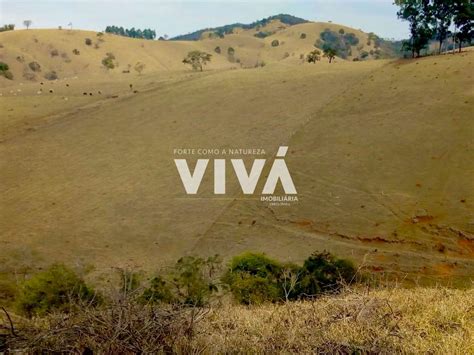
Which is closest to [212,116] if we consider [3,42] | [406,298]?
[406,298]

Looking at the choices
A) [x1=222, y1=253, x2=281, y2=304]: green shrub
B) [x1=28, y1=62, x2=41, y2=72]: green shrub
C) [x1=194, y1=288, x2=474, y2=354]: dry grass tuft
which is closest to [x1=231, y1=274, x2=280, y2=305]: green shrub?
[x1=222, y1=253, x2=281, y2=304]: green shrub

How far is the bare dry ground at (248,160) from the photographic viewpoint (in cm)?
2053

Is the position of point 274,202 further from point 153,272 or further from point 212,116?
point 212,116

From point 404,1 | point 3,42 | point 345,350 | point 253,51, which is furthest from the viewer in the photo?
point 253,51

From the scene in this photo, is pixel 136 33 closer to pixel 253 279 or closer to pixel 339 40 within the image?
pixel 339 40

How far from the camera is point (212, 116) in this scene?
35.2 meters

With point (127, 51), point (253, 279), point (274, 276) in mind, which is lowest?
point (274, 276)

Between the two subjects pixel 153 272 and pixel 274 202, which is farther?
pixel 274 202

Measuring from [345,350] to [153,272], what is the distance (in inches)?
601

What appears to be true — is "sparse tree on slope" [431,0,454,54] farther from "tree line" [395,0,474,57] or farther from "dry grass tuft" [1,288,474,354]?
"dry grass tuft" [1,288,474,354]

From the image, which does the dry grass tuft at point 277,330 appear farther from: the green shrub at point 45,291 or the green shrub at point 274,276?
the green shrub at point 45,291

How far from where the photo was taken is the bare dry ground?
67.4 ft

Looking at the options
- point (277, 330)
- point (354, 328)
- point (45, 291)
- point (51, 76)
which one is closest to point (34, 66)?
point (51, 76)

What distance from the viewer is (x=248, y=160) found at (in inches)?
1097
